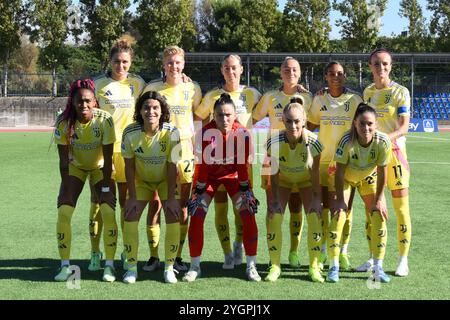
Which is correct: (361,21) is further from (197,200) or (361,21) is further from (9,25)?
(197,200)

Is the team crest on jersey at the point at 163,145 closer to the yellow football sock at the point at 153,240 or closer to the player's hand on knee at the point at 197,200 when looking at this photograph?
the player's hand on knee at the point at 197,200

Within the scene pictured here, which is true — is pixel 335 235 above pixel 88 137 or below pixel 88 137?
below

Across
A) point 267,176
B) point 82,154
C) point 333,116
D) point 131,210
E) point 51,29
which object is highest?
point 51,29

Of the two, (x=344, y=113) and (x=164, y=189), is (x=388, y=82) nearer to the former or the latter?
(x=344, y=113)

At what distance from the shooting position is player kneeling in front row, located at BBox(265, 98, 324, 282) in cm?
571

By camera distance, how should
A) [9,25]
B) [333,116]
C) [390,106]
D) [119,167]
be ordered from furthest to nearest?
[9,25], [119,167], [333,116], [390,106]

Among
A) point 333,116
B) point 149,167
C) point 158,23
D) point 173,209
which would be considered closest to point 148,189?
point 149,167

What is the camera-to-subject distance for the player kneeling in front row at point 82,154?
18.9 feet

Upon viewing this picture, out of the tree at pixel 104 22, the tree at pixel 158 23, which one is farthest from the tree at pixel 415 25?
the tree at pixel 104 22

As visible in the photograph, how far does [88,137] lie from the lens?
19.2 feet

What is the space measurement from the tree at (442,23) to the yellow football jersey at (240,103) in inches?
1676

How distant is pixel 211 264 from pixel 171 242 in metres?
0.77

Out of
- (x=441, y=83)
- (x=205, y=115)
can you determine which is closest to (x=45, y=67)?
(x=441, y=83)

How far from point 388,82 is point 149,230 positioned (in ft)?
9.33
